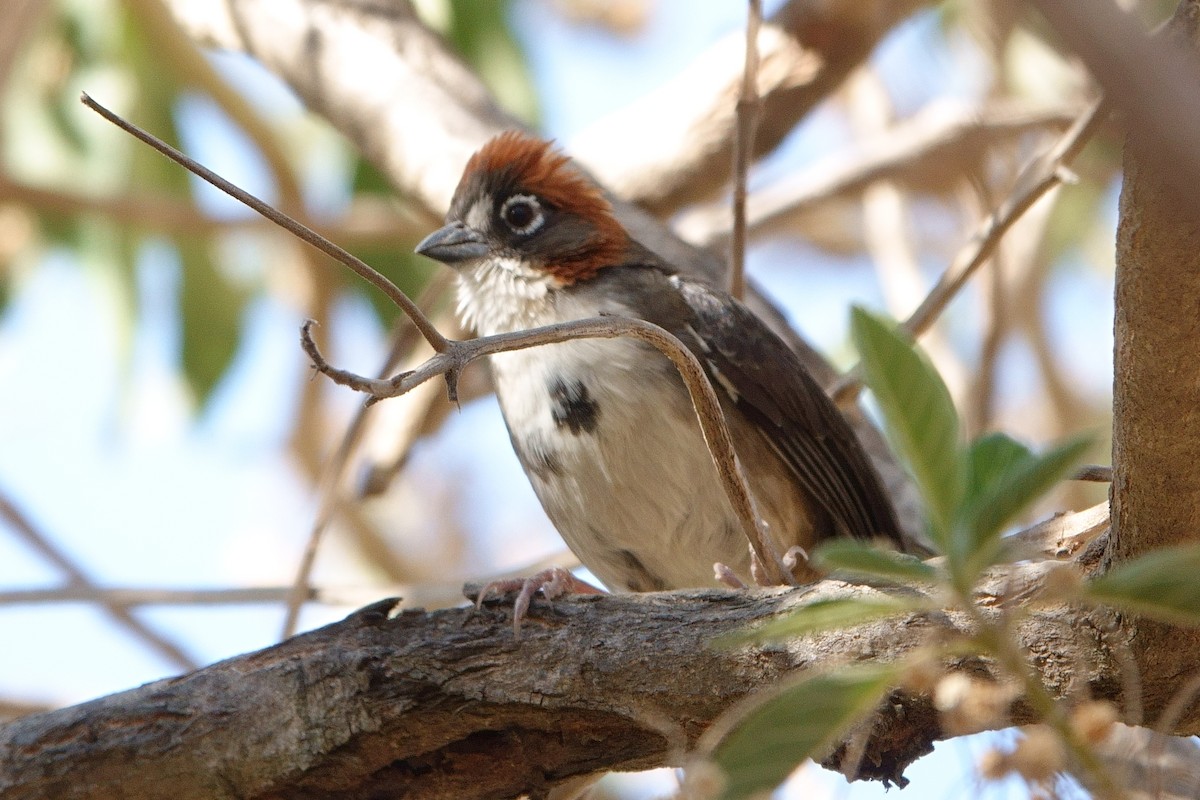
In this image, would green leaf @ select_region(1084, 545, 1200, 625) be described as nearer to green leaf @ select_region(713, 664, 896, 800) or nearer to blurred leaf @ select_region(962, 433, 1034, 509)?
blurred leaf @ select_region(962, 433, 1034, 509)

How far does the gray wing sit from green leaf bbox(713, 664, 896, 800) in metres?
2.89

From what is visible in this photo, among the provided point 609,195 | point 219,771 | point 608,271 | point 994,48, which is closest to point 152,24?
point 609,195

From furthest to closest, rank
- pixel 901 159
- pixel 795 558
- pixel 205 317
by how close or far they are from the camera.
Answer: pixel 205 317 → pixel 901 159 → pixel 795 558

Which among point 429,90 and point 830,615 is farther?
point 429,90

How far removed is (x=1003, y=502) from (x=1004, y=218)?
318 centimetres

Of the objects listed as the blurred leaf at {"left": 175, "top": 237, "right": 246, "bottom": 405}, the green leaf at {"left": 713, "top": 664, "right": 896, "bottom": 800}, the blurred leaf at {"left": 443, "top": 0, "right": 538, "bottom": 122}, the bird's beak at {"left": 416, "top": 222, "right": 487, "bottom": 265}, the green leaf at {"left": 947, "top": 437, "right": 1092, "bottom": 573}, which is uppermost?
the blurred leaf at {"left": 443, "top": 0, "right": 538, "bottom": 122}

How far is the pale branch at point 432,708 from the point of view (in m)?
3.07

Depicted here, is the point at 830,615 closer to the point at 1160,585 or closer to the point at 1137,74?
the point at 1160,585

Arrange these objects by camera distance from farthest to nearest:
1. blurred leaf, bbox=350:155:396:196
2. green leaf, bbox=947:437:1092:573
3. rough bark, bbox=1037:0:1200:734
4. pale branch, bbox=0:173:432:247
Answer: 1. blurred leaf, bbox=350:155:396:196
2. pale branch, bbox=0:173:432:247
3. rough bark, bbox=1037:0:1200:734
4. green leaf, bbox=947:437:1092:573

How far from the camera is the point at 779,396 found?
4.57 m

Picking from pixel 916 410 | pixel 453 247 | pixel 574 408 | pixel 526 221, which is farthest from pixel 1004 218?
pixel 916 410

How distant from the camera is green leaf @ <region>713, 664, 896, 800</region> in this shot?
1596 millimetres

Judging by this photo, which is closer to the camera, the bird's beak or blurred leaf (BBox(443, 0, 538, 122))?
the bird's beak

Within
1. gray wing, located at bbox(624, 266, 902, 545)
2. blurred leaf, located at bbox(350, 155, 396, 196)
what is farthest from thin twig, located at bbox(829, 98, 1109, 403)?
blurred leaf, located at bbox(350, 155, 396, 196)
